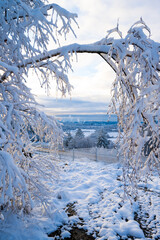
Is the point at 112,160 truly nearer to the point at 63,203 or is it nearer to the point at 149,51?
the point at 63,203

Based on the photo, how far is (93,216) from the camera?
479cm

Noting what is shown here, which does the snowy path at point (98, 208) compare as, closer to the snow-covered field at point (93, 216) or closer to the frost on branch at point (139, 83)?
the snow-covered field at point (93, 216)

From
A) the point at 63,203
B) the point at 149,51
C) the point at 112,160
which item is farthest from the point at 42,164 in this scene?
the point at 112,160

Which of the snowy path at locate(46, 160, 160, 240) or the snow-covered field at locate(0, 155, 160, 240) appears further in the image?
the snowy path at locate(46, 160, 160, 240)

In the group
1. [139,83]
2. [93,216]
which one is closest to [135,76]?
[139,83]

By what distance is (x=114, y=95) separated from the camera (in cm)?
229

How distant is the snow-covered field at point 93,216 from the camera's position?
387 cm

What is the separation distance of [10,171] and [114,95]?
5.49ft

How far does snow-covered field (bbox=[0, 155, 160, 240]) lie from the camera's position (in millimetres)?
3873

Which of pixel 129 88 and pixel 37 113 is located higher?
pixel 129 88

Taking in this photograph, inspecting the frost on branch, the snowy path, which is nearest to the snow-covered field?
the snowy path

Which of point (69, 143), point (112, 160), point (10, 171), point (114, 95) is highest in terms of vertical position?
point (114, 95)

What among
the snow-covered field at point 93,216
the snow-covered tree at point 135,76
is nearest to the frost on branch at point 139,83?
the snow-covered tree at point 135,76

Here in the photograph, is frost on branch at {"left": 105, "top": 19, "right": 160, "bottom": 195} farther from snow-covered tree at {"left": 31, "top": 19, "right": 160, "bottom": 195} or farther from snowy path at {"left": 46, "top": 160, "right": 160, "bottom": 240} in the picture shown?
snowy path at {"left": 46, "top": 160, "right": 160, "bottom": 240}
